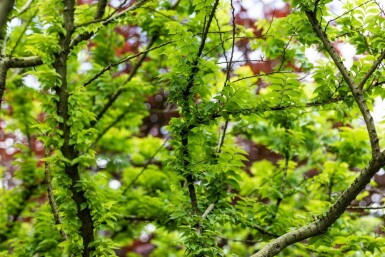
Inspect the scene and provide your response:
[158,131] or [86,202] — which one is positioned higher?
[158,131]

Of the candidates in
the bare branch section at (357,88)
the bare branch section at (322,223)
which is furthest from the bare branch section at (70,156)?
the bare branch section at (357,88)

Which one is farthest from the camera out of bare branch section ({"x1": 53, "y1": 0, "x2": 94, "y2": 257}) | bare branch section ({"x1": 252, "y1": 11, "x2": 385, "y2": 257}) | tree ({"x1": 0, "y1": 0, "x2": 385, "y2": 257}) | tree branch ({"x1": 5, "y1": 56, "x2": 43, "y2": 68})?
tree branch ({"x1": 5, "y1": 56, "x2": 43, "y2": 68})

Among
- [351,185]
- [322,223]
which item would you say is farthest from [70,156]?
[351,185]

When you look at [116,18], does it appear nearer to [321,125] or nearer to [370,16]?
[370,16]

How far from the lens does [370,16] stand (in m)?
3.41

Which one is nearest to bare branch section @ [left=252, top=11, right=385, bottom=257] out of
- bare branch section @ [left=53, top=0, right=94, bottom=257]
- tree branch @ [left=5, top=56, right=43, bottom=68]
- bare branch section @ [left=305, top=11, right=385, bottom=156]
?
bare branch section @ [left=305, top=11, right=385, bottom=156]

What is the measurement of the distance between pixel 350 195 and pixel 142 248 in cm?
610

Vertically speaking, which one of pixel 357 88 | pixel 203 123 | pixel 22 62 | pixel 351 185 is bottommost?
pixel 351 185

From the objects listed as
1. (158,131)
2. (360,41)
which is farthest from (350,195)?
(158,131)

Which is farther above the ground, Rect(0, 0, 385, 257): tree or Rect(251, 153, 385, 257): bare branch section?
Rect(0, 0, 385, 257): tree

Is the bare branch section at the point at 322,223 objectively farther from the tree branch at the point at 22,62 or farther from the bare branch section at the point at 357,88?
the tree branch at the point at 22,62

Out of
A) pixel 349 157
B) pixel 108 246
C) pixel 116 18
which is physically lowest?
pixel 108 246

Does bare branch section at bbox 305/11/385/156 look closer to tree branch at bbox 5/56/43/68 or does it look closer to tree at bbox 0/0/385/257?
tree at bbox 0/0/385/257

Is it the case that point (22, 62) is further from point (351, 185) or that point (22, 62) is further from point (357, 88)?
point (351, 185)
